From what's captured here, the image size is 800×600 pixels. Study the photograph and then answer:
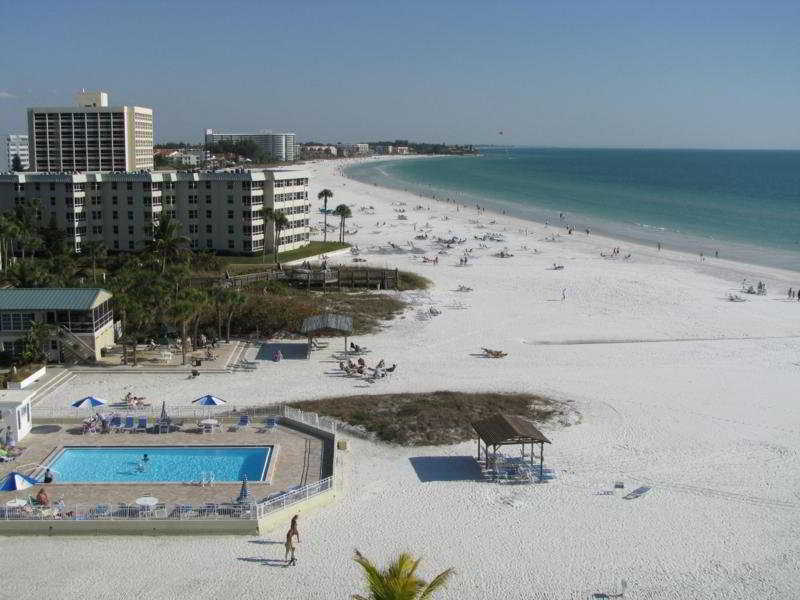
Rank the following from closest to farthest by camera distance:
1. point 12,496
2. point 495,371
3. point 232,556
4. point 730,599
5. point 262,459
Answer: point 730,599 → point 232,556 → point 12,496 → point 262,459 → point 495,371

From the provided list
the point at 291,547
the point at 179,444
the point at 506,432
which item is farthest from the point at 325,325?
the point at 291,547

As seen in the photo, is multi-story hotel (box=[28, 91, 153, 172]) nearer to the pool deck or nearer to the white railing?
the pool deck

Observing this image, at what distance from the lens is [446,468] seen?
2645 cm

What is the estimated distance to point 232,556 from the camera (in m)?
20.4

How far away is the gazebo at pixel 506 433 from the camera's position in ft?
83.6

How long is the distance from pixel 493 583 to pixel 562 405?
14327mm

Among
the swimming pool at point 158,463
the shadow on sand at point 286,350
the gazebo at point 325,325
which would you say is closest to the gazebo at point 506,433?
the swimming pool at point 158,463

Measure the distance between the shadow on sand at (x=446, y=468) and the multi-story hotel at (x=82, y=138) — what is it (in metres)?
94.7

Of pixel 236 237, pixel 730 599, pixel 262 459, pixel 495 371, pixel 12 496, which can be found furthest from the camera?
pixel 236 237

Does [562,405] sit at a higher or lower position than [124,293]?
lower

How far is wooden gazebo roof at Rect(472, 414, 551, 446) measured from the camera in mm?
25453

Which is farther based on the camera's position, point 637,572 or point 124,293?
point 124,293

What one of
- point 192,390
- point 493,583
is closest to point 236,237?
point 192,390

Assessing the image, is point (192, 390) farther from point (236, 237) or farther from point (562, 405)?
point (236, 237)
